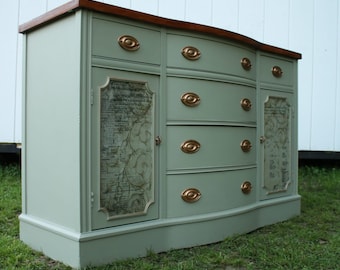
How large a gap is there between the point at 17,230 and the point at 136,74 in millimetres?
1504

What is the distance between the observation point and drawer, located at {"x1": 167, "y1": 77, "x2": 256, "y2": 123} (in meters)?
2.71

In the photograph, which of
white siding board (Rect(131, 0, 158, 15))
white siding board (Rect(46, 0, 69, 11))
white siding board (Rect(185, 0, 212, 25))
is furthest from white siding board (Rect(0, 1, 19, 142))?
white siding board (Rect(185, 0, 212, 25))

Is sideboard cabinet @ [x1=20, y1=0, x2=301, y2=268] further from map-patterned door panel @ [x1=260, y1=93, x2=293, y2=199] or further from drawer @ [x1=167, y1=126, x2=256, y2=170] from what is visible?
map-patterned door panel @ [x1=260, y1=93, x2=293, y2=199]

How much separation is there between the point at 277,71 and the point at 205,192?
1408 mm

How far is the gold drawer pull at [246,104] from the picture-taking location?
3089 millimetres

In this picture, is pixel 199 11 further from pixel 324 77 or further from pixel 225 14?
pixel 324 77

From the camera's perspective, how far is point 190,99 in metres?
2.74

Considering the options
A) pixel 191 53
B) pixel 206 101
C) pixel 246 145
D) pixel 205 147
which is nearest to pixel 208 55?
pixel 191 53

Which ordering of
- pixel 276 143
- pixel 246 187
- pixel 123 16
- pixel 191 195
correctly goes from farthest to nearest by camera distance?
pixel 276 143, pixel 246 187, pixel 191 195, pixel 123 16

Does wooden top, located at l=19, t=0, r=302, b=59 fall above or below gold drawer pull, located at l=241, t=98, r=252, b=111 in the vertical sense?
above

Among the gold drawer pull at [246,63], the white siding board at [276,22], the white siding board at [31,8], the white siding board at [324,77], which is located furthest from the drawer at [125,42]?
the white siding board at [324,77]

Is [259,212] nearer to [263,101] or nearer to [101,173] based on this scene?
[263,101]

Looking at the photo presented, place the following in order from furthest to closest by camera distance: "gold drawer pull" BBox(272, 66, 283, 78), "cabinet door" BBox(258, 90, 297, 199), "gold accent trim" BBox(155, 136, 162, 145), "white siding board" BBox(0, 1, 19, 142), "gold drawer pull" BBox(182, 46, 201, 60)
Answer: "white siding board" BBox(0, 1, 19, 142), "gold drawer pull" BBox(272, 66, 283, 78), "cabinet door" BBox(258, 90, 297, 199), "gold drawer pull" BBox(182, 46, 201, 60), "gold accent trim" BBox(155, 136, 162, 145)

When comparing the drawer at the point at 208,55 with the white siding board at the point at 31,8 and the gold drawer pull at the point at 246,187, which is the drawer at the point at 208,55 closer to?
the gold drawer pull at the point at 246,187
